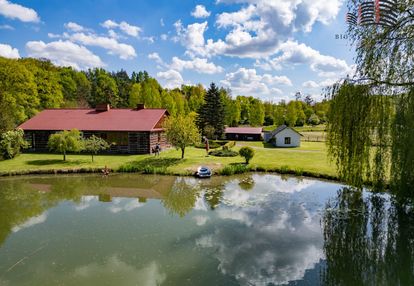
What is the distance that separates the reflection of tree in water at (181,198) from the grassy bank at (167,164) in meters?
3.39

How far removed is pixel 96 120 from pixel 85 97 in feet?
146

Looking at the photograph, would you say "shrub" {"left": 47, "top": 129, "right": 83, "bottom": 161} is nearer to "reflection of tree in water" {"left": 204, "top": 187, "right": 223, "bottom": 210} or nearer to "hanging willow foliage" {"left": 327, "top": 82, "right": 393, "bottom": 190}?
"reflection of tree in water" {"left": 204, "top": 187, "right": 223, "bottom": 210}

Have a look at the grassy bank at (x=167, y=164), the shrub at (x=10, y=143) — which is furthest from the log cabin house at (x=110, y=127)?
the shrub at (x=10, y=143)

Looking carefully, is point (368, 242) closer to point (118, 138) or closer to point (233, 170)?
point (233, 170)

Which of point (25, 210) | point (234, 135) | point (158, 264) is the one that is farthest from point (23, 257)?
point (234, 135)

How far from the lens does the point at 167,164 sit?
84.2ft

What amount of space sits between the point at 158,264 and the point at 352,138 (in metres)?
9.25

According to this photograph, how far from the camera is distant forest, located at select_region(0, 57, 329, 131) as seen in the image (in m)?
35.4

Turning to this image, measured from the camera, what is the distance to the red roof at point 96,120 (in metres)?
31.5

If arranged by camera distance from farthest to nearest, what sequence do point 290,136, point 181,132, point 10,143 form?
point 290,136 < point 10,143 < point 181,132

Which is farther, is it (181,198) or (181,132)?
(181,132)

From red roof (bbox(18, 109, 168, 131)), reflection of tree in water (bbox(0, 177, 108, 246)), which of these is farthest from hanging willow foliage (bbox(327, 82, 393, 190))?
red roof (bbox(18, 109, 168, 131))

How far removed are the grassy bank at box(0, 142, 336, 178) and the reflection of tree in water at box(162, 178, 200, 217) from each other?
339 cm

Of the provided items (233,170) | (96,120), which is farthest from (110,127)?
(233,170)
